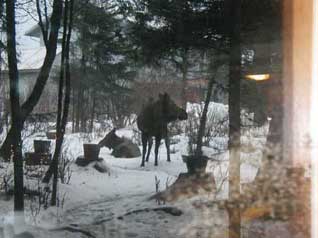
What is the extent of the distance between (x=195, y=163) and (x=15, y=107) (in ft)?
1.67

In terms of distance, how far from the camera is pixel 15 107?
1.15 meters

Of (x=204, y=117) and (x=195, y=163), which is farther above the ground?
(x=204, y=117)

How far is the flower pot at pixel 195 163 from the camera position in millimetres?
1100

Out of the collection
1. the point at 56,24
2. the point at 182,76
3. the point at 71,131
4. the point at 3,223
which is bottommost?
the point at 3,223

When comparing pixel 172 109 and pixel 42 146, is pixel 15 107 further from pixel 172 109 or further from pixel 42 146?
pixel 172 109

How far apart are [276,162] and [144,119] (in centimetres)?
36

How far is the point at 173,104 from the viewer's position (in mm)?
1120

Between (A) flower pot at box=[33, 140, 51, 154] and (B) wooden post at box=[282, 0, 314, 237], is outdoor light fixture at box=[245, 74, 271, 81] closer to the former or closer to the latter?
(B) wooden post at box=[282, 0, 314, 237]

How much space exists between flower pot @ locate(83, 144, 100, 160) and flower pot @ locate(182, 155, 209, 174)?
231mm

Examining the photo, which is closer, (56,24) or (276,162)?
(276,162)

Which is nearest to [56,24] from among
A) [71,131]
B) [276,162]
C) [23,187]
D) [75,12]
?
[75,12]

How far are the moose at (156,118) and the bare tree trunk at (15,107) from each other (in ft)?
1.09

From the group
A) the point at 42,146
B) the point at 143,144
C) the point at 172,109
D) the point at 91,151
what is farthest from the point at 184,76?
the point at 42,146

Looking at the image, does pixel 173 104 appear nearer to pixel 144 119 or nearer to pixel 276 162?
pixel 144 119
